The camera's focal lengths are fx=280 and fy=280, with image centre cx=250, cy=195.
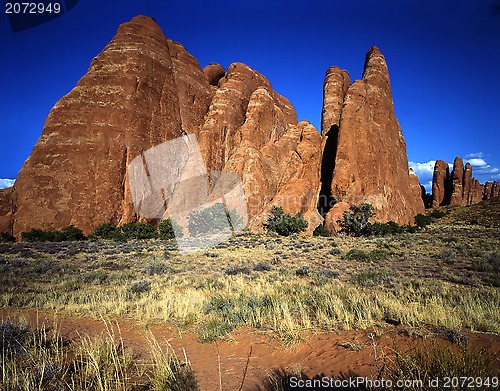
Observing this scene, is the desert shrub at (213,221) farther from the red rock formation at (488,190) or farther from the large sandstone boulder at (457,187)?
the red rock formation at (488,190)

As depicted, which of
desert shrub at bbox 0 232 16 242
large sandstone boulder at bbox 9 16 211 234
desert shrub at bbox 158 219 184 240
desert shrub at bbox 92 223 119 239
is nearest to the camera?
desert shrub at bbox 0 232 16 242

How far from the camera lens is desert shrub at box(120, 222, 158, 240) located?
3338 cm

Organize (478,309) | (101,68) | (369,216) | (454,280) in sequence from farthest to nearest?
(101,68) < (369,216) < (454,280) < (478,309)

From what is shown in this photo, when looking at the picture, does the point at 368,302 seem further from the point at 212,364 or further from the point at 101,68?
the point at 101,68

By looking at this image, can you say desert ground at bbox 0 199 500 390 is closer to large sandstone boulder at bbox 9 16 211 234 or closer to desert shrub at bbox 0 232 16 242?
large sandstone boulder at bbox 9 16 211 234

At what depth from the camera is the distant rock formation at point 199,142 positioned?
3475 cm

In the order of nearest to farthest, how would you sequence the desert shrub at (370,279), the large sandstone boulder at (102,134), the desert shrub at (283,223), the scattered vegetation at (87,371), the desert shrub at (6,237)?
the scattered vegetation at (87,371) < the desert shrub at (370,279) < the desert shrub at (6,237) < the large sandstone boulder at (102,134) < the desert shrub at (283,223)

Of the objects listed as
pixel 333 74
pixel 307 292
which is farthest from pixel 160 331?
pixel 333 74

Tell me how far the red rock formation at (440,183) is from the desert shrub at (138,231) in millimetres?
74309

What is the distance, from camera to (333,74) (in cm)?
5534

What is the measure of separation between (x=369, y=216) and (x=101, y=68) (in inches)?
1666

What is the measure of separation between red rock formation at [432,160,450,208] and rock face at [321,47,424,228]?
125 feet

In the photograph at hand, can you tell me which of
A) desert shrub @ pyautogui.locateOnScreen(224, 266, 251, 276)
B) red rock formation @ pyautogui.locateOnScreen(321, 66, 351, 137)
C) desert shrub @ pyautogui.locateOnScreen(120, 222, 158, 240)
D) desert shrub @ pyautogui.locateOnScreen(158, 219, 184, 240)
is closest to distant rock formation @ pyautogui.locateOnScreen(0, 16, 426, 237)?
red rock formation @ pyautogui.locateOnScreen(321, 66, 351, 137)

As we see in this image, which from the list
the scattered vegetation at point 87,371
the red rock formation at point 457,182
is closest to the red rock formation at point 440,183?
the red rock formation at point 457,182
